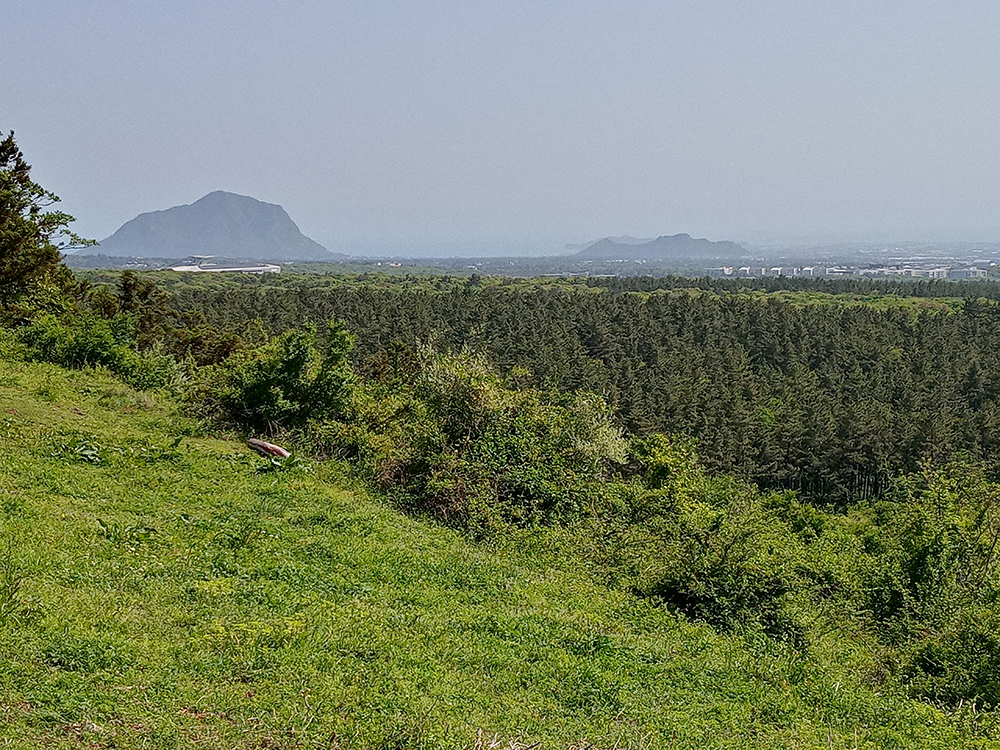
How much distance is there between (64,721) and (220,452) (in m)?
8.88

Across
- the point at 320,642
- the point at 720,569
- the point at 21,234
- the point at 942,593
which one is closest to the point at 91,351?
the point at 21,234

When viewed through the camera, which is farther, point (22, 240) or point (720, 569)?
point (22, 240)

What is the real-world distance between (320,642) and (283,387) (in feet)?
33.5

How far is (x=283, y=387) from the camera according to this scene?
1644 centimetres

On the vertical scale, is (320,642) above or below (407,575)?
above

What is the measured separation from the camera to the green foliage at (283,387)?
16.2 m

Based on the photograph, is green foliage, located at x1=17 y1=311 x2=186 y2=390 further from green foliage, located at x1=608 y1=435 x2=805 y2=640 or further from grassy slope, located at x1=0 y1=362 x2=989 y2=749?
green foliage, located at x1=608 y1=435 x2=805 y2=640

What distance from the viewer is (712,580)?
431 inches

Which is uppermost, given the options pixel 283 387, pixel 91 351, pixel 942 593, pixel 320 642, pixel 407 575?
pixel 91 351

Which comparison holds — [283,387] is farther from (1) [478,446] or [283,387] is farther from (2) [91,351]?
(2) [91,351]

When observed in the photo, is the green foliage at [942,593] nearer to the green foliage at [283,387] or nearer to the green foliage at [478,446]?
the green foliage at [478,446]

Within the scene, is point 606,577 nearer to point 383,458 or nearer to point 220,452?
point 383,458

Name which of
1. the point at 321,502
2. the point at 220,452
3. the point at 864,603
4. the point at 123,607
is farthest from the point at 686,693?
the point at 220,452

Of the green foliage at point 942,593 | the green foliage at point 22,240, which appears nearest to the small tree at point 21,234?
the green foliage at point 22,240
